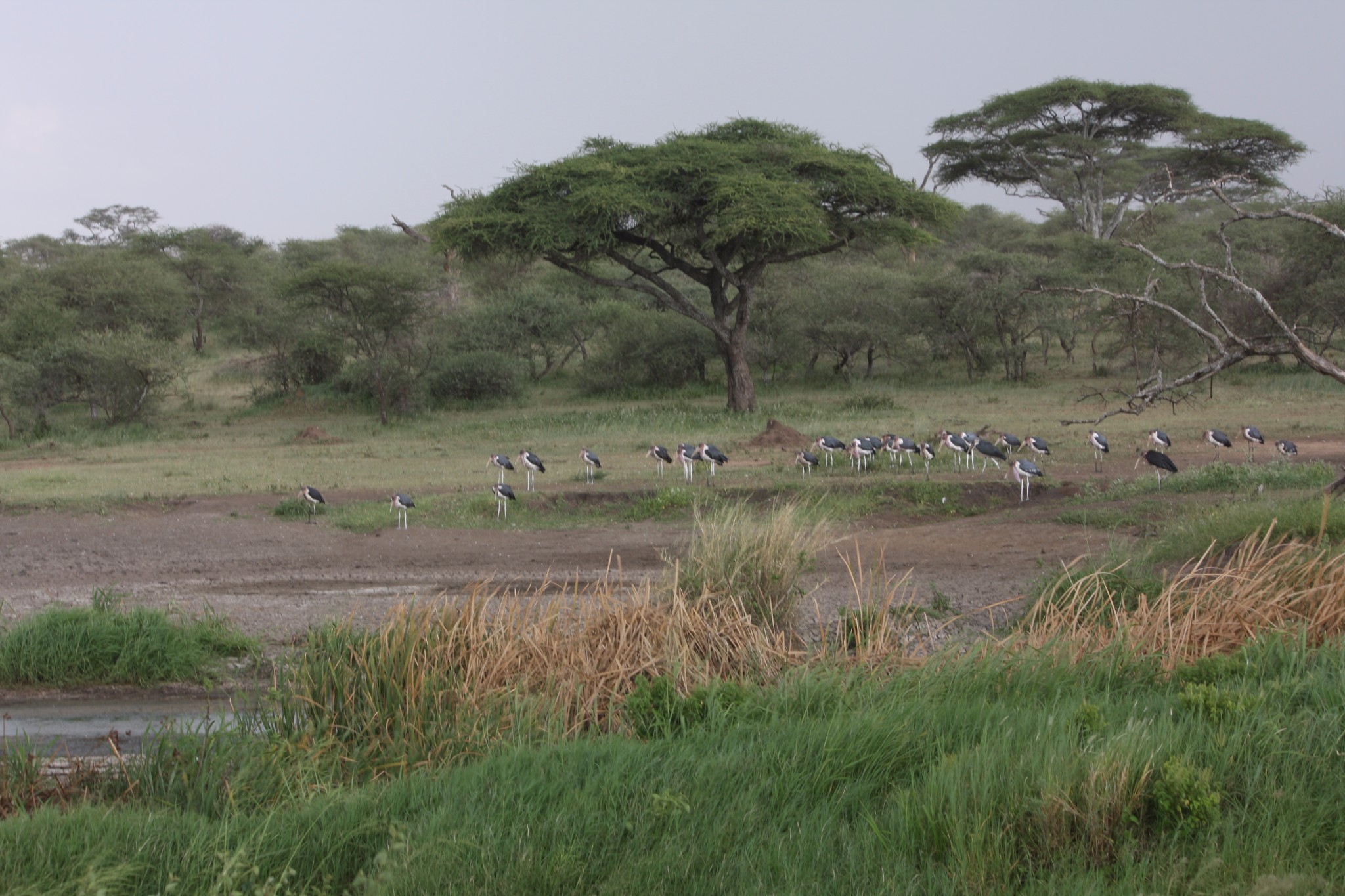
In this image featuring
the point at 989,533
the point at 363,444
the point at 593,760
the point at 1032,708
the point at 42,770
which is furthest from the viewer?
the point at 363,444

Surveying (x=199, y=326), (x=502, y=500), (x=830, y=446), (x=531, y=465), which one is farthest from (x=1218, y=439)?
(x=199, y=326)

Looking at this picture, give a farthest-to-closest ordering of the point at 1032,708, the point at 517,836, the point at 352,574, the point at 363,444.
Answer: the point at 363,444, the point at 352,574, the point at 1032,708, the point at 517,836

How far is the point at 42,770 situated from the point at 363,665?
1479 millimetres

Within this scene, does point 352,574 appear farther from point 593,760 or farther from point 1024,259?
point 1024,259

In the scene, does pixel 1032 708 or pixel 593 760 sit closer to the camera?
pixel 593 760

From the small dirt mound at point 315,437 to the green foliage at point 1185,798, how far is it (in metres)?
21.8

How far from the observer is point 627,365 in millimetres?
31828

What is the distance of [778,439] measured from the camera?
2031 cm

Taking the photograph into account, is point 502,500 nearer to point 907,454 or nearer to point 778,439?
point 907,454

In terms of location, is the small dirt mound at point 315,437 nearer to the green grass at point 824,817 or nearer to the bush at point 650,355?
the bush at point 650,355

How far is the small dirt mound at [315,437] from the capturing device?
78.5ft

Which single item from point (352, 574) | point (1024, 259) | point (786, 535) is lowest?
point (352, 574)

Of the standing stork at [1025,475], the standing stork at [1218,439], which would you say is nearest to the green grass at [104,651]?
the standing stork at [1025,475]

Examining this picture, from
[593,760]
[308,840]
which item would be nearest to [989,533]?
[593,760]
